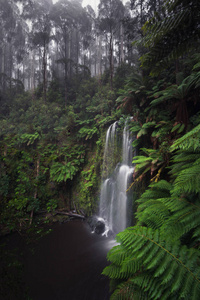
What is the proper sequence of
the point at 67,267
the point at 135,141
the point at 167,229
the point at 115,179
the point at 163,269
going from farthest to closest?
the point at 115,179
the point at 135,141
the point at 67,267
the point at 167,229
the point at 163,269

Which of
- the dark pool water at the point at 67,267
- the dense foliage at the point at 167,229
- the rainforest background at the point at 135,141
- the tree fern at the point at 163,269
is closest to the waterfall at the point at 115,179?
the rainforest background at the point at 135,141

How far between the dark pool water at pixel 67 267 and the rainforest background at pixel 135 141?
4.31 feet

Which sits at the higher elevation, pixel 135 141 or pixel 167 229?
pixel 135 141

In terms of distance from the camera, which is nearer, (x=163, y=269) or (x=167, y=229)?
(x=163, y=269)

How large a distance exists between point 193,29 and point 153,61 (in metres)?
0.58

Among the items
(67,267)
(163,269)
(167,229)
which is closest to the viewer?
(163,269)

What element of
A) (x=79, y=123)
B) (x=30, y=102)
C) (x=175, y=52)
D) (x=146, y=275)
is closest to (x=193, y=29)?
(x=175, y=52)

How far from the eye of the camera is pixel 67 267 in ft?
15.7

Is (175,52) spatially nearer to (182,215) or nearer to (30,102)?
(182,215)

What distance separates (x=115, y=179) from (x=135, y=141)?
2.20 m

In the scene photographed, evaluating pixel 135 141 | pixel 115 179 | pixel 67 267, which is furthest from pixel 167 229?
pixel 115 179

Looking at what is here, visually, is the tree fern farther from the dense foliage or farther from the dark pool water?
the dark pool water

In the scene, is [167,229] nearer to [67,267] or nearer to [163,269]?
[163,269]

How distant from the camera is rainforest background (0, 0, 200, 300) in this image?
4.60ft
